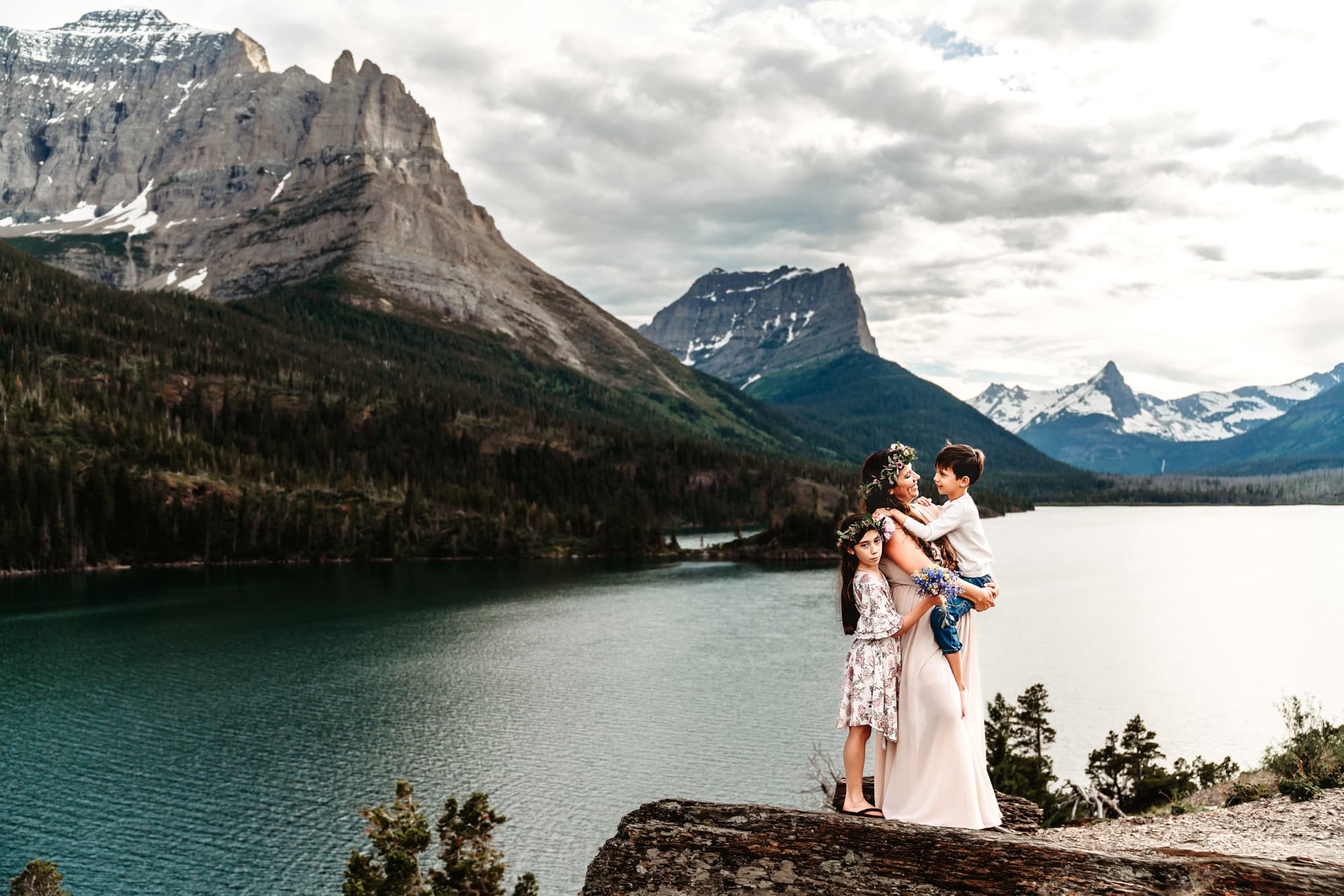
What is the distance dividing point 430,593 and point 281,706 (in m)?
69.4

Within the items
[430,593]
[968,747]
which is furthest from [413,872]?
[430,593]

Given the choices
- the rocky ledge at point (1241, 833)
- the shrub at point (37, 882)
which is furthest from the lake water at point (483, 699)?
the rocky ledge at point (1241, 833)

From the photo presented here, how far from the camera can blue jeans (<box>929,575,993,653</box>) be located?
12.8 m

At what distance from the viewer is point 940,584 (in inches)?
501

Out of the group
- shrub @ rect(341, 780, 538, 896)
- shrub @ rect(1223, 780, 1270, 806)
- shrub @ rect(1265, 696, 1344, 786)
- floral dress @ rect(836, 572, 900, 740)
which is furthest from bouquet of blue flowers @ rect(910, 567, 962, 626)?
shrub @ rect(341, 780, 538, 896)

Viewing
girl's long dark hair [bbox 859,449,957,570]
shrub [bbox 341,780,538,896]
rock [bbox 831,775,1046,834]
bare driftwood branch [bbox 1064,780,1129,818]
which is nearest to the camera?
girl's long dark hair [bbox 859,449,957,570]

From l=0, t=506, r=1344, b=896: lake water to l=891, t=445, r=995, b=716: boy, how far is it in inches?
1366

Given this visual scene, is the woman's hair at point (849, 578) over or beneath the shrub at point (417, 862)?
over

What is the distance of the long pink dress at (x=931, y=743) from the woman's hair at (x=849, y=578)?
19.6 inches

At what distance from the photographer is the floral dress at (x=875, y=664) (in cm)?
1333

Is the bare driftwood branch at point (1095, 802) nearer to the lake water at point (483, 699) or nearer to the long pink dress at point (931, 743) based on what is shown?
the lake water at point (483, 699)

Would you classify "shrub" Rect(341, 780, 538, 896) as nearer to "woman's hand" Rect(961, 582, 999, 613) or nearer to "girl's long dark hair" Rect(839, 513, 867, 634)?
"girl's long dark hair" Rect(839, 513, 867, 634)

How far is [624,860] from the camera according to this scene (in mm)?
11953

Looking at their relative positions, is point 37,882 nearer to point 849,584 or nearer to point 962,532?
point 849,584
